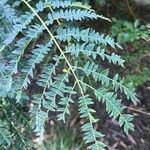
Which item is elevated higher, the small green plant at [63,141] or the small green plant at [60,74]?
the small green plant at [60,74]

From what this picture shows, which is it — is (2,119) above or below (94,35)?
below

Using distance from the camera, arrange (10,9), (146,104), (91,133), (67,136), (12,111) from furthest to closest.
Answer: (146,104) < (67,136) < (12,111) < (10,9) < (91,133)

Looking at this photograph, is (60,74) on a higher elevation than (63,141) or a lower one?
higher

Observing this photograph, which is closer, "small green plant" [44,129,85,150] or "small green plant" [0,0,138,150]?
"small green plant" [0,0,138,150]

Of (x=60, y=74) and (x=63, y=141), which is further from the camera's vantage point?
(x=63, y=141)

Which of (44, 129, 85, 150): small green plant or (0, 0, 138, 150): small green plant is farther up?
(0, 0, 138, 150): small green plant

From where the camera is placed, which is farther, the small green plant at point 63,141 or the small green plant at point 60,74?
the small green plant at point 63,141

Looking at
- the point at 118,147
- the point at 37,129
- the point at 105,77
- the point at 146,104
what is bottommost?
the point at 118,147

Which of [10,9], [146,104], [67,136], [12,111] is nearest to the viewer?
[10,9]

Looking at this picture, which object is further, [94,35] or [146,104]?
[146,104]

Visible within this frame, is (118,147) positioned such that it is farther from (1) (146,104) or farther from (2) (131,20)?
(2) (131,20)

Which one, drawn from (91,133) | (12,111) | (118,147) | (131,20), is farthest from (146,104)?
(91,133)
